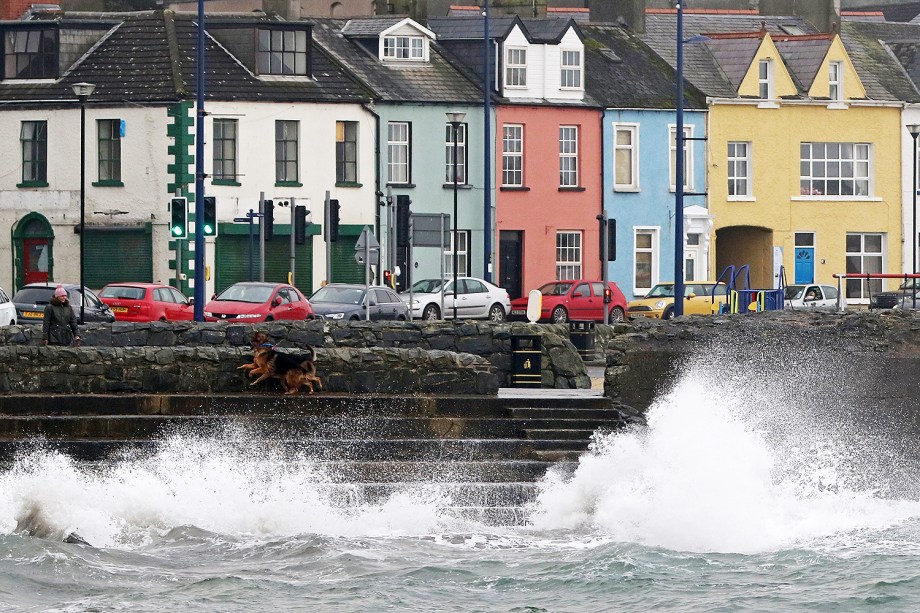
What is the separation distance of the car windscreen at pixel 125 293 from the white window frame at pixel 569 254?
16.2 m

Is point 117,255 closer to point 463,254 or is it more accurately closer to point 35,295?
point 35,295

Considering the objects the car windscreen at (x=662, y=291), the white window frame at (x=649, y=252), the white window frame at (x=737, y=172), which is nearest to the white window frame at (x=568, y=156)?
the white window frame at (x=649, y=252)

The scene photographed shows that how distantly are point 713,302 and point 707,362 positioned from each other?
69.3ft

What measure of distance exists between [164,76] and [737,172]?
60.0 ft

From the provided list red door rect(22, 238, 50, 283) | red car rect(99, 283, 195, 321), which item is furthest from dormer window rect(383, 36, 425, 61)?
red car rect(99, 283, 195, 321)

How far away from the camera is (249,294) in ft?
136

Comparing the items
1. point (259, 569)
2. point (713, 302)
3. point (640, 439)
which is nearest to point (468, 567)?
point (259, 569)

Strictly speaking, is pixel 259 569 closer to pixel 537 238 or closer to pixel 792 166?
pixel 537 238

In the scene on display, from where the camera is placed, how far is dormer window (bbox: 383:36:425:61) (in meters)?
54.2

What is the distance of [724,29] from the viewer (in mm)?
62938

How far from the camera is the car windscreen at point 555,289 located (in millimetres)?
50062

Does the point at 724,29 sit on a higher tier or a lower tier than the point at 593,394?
higher

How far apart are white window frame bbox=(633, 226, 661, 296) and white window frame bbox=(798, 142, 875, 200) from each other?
205 inches

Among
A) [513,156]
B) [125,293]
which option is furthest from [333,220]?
[513,156]
